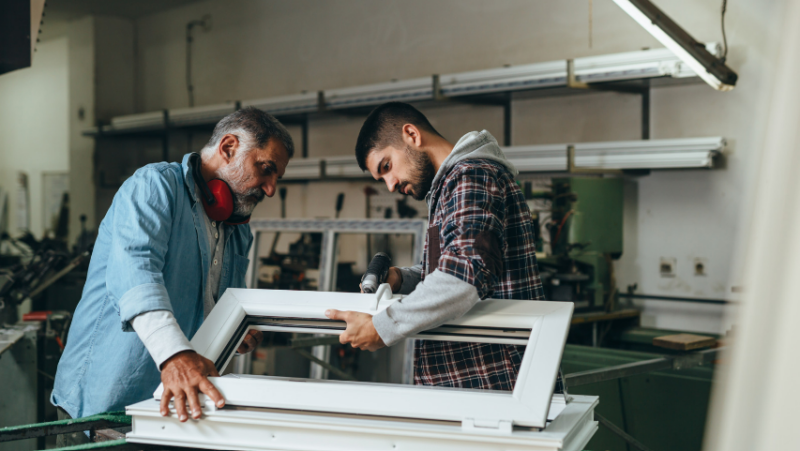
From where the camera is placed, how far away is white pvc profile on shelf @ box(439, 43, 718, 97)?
8.55 feet

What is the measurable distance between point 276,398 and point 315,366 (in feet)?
8.34

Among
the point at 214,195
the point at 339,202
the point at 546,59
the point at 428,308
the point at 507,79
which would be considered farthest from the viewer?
the point at 339,202

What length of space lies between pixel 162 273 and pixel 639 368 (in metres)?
1.45

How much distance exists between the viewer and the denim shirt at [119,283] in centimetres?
120

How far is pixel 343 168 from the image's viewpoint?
3936mm

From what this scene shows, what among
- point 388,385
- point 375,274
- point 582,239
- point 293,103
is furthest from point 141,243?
point 293,103

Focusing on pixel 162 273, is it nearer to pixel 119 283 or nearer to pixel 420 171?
pixel 119 283

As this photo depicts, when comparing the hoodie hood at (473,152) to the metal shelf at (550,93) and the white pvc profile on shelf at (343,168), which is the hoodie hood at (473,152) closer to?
the metal shelf at (550,93)

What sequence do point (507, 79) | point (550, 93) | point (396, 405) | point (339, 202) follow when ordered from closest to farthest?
point (396, 405)
point (507, 79)
point (550, 93)
point (339, 202)

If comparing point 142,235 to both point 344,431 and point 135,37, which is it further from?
point 135,37

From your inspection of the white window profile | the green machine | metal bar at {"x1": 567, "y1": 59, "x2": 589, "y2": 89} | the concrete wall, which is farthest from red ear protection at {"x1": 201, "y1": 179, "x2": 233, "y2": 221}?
the concrete wall

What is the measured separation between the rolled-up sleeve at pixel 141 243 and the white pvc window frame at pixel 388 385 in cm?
12

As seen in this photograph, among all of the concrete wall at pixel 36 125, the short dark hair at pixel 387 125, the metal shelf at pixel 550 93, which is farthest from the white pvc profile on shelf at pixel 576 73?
the concrete wall at pixel 36 125

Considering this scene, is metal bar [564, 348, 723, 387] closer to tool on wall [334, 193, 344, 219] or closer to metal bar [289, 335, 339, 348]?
metal bar [289, 335, 339, 348]
